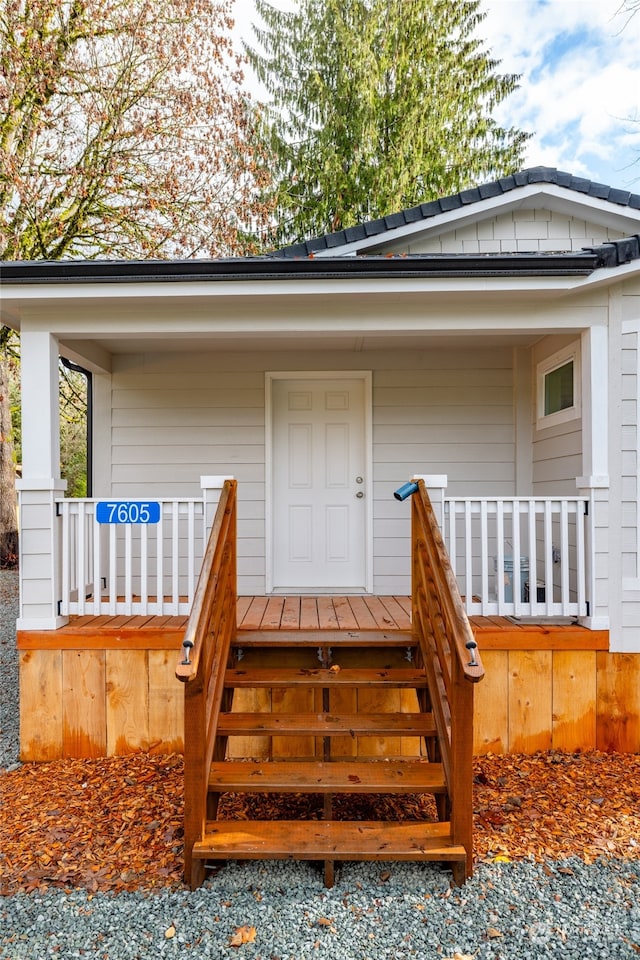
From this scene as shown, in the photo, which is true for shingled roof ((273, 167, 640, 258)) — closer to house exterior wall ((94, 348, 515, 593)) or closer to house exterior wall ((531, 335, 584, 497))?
house exterior wall ((94, 348, 515, 593))

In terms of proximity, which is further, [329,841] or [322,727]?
[322,727]

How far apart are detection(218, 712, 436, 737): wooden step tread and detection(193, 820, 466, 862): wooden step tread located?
39 centimetres

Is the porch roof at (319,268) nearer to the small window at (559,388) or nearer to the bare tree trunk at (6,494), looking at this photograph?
the small window at (559,388)

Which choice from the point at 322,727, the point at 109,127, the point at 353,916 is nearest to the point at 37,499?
the point at 322,727

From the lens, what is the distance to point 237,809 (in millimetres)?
2844

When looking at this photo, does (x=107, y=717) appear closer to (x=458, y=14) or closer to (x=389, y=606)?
(x=389, y=606)

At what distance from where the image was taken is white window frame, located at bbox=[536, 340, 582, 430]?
3.79 m

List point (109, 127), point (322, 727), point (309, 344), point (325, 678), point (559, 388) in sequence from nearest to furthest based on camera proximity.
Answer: point (322, 727) → point (325, 678) → point (559, 388) → point (309, 344) → point (109, 127)

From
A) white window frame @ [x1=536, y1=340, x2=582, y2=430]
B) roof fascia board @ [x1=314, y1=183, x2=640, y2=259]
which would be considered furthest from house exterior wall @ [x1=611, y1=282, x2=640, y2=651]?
roof fascia board @ [x1=314, y1=183, x2=640, y2=259]

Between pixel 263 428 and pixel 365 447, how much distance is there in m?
0.94

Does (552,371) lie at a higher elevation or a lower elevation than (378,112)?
lower

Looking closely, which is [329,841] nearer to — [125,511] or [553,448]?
[125,511]

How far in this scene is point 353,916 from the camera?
2105mm

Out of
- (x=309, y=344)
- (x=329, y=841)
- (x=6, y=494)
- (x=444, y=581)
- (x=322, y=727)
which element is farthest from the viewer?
(x=6, y=494)
